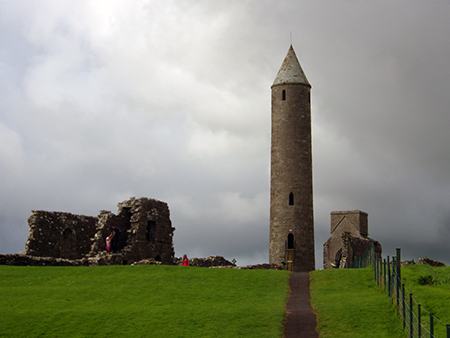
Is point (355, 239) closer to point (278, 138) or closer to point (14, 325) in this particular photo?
point (278, 138)

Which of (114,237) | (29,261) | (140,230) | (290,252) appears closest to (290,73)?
(290,252)

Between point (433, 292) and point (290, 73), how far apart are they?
30.3m

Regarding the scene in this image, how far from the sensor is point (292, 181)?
4988 centimetres

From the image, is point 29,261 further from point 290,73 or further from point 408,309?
point 290,73

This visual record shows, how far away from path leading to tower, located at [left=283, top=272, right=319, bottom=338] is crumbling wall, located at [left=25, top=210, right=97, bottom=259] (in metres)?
15.1

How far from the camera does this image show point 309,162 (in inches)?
1991

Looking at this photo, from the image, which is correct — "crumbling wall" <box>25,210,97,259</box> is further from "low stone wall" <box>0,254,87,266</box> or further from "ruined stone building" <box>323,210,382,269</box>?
"ruined stone building" <box>323,210,382,269</box>

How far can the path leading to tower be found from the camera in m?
20.5

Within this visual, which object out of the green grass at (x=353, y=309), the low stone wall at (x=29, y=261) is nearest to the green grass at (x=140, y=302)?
the green grass at (x=353, y=309)

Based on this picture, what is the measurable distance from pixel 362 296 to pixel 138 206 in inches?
703

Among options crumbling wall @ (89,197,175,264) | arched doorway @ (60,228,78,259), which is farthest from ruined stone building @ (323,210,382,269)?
arched doorway @ (60,228,78,259)

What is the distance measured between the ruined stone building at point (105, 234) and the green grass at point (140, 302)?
5.89 m

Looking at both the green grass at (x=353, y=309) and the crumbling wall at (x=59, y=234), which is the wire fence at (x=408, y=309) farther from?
the crumbling wall at (x=59, y=234)

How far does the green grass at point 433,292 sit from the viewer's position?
22.4 meters
